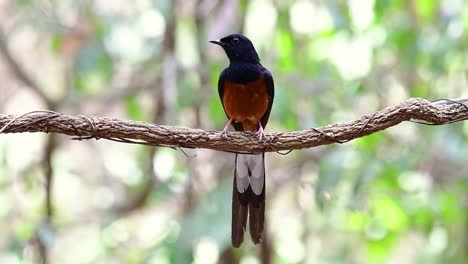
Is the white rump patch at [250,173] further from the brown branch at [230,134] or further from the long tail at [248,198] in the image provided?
the brown branch at [230,134]

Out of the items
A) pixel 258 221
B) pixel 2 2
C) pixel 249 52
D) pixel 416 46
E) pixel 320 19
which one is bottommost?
pixel 258 221

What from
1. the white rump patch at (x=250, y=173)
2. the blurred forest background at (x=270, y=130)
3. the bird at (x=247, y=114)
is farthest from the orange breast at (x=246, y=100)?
the blurred forest background at (x=270, y=130)

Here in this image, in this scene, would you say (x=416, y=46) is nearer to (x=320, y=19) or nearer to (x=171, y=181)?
(x=320, y=19)

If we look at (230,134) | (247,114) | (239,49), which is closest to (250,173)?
(247,114)

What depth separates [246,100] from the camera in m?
3.55

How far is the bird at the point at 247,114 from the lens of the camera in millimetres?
3338

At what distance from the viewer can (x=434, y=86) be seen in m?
5.27

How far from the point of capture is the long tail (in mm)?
3234

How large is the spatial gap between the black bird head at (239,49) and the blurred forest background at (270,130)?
1.64ft

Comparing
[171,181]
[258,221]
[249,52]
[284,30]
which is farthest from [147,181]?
[258,221]

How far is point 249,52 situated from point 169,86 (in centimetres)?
124

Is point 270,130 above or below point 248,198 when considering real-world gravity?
above

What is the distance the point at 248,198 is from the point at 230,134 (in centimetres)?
77

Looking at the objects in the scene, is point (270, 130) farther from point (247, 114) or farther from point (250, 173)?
point (250, 173)
